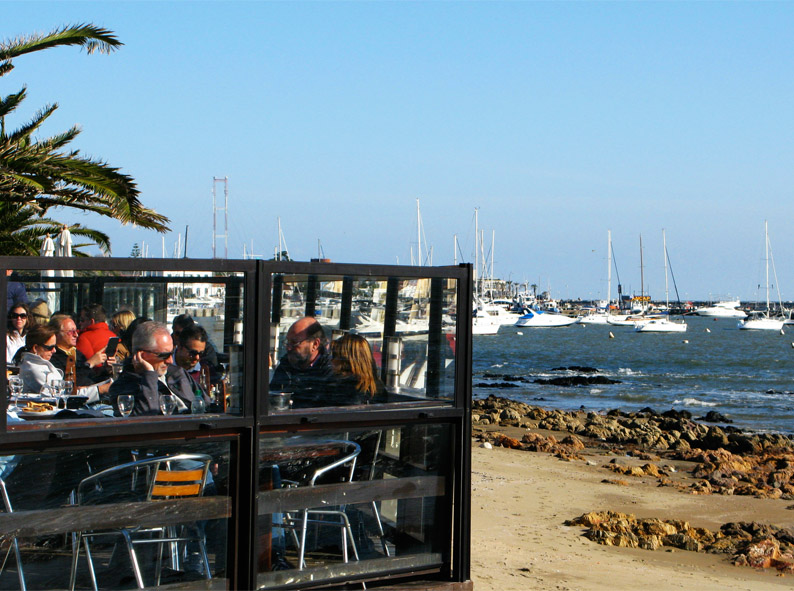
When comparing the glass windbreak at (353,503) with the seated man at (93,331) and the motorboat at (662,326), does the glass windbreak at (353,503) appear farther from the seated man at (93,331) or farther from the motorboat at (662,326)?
the motorboat at (662,326)

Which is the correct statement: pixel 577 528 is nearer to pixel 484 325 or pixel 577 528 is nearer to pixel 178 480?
pixel 178 480

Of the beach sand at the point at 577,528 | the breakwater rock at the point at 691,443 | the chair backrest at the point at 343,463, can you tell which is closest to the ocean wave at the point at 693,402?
the breakwater rock at the point at 691,443

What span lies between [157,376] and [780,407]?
31.7 meters

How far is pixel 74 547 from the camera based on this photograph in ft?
14.6

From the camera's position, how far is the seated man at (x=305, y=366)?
4906mm

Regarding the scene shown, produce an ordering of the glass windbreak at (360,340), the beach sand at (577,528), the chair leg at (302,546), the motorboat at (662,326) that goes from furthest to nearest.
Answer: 1. the motorboat at (662,326)
2. the beach sand at (577,528)
3. the chair leg at (302,546)
4. the glass windbreak at (360,340)

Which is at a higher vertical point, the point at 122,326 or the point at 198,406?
the point at 122,326

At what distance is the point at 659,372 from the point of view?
50156mm

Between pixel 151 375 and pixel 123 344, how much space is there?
8.1 inches

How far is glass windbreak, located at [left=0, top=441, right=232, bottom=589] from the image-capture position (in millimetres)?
4336

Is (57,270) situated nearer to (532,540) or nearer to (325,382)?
(325,382)

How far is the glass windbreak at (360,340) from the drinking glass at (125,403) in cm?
73

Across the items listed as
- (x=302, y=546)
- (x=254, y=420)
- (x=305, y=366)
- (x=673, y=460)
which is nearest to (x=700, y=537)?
(x=302, y=546)

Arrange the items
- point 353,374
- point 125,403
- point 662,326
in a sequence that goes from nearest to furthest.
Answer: point 125,403 < point 353,374 < point 662,326
